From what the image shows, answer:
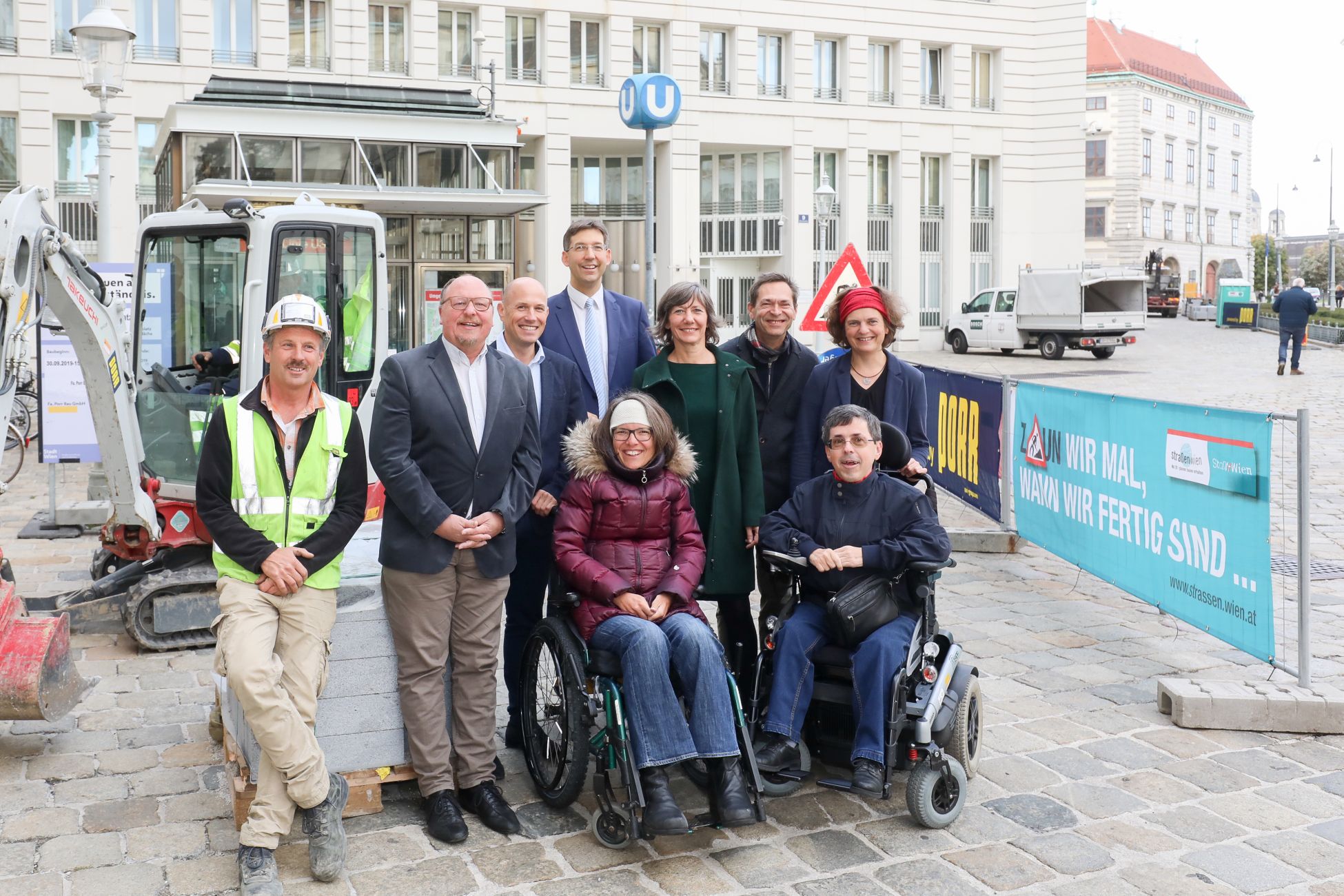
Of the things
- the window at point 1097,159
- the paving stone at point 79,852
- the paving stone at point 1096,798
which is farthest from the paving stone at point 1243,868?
the window at point 1097,159

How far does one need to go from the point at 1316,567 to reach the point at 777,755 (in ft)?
21.0

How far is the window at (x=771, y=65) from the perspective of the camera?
44250 millimetres

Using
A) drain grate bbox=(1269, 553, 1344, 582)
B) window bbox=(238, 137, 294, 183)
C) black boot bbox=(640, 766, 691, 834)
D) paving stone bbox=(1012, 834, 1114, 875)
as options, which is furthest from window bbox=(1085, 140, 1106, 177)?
black boot bbox=(640, 766, 691, 834)

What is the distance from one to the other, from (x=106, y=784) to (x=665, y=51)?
39817mm

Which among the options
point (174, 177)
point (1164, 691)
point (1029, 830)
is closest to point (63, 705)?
point (1029, 830)

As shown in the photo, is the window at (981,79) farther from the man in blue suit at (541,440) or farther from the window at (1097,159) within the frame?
the window at (1097,159)

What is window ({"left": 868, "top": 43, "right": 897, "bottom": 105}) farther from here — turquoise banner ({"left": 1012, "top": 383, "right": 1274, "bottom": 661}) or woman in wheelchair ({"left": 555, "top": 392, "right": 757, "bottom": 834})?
woman in wheelchair ({"left": 555, "top": 392, "right": 757, "bottom": 834})

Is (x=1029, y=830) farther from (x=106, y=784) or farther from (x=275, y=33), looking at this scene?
(x=275, y=33)

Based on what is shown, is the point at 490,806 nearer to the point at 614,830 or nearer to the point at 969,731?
the point at 614,830

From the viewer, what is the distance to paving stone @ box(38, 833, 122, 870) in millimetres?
4660

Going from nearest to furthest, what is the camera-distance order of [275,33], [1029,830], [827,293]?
1. [1029,830]
2. [827,293]
3. [275,33]

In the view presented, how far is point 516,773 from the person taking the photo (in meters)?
5.66

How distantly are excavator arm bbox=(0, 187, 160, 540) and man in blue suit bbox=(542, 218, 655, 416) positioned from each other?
2.55 meters

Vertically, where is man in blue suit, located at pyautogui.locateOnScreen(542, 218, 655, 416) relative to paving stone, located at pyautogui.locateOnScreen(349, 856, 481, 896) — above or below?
above
